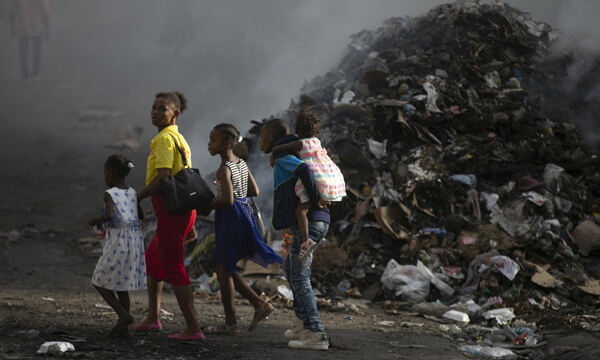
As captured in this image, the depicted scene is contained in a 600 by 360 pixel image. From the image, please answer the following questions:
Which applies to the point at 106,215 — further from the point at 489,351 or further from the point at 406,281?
the point at 406,281

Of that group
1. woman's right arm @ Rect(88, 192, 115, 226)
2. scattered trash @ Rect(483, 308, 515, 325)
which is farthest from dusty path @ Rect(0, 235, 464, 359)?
woman's right arm @ Rect(88, 192, 115, 226)

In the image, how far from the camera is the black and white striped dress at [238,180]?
355 cm

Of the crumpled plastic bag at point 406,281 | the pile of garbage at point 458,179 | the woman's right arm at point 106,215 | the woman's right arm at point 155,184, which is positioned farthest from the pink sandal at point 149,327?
the crumpled plastic bag at point 406,281

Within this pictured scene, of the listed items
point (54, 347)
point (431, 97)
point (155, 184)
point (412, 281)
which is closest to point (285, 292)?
point (412, 281)

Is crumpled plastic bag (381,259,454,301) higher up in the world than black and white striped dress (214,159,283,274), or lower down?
lower down

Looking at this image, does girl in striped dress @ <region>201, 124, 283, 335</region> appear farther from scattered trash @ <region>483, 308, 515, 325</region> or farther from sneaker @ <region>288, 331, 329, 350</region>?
scattered trash @ <region>483, 308, 515, 325</region>

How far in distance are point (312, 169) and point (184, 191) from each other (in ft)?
2.46

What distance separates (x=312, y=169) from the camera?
3395mm

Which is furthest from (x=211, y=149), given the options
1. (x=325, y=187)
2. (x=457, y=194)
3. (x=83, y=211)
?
(x=83, y=211)

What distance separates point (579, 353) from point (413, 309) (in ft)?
5.88

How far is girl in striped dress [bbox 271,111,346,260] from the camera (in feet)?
11.0

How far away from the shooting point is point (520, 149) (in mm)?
7312

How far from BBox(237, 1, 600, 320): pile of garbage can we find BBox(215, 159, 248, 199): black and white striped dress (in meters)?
2.44

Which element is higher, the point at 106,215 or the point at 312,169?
the point at 312,169
